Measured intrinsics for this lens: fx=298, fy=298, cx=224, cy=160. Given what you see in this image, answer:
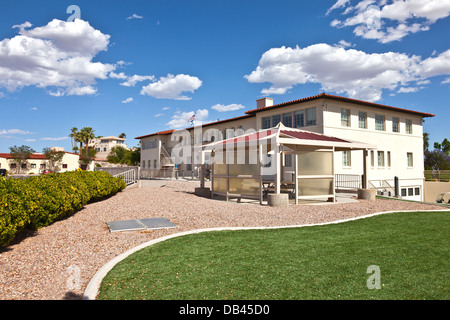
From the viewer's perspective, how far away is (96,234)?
25.6ft

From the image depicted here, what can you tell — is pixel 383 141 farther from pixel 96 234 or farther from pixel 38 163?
pixel 38 163

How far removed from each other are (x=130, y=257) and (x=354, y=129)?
24.2 meters

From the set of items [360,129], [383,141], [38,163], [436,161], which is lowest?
[38,163]

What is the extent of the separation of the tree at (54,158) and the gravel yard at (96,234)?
5548 cm

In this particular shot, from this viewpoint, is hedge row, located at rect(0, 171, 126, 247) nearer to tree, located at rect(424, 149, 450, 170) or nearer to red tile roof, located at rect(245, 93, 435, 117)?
red tile roof, located at rect(245, 93, 435, 117)

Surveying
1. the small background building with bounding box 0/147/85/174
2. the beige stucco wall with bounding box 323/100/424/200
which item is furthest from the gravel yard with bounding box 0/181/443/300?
the small background building with bounding box 0/147/85/174

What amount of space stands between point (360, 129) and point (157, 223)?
22560mm

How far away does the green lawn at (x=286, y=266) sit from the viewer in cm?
427

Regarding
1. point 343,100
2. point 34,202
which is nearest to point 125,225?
point 34,202

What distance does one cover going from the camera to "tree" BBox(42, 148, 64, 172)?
60650mm

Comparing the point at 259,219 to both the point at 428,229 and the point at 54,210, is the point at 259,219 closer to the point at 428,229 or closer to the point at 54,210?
the point at 428,229

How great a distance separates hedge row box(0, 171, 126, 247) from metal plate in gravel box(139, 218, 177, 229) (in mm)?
2434

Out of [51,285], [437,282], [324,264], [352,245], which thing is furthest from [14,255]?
[437,282]

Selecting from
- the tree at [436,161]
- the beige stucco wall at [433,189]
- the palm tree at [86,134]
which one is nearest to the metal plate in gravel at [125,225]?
the beige stucco wall at [433,189]
